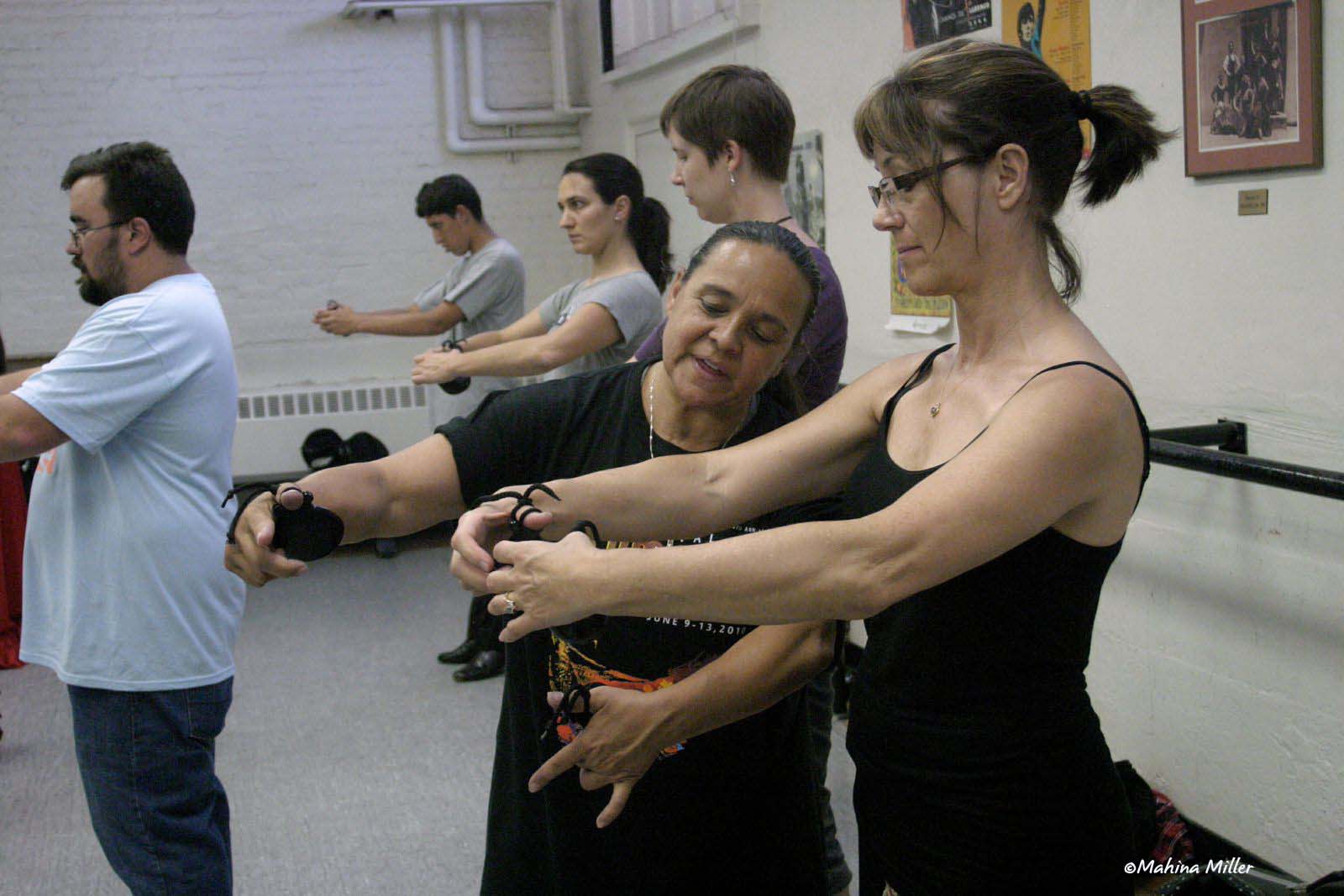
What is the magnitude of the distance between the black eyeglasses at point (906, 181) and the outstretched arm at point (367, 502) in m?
0.59

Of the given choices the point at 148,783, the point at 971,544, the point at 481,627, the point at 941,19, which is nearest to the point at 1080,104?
the point at 971,544

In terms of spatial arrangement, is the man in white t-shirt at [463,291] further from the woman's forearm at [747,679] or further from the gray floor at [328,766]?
the woman's forearm at [747,679]

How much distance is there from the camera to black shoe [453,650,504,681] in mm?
4375

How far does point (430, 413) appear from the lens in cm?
650

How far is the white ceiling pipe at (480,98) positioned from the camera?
662 centimetres

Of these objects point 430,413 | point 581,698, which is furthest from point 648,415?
point 430,413

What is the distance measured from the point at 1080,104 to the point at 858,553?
0.56m

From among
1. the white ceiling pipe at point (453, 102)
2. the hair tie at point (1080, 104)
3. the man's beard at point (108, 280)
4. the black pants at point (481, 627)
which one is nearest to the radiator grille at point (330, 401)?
the white ceiling pipe at point (453, 102)

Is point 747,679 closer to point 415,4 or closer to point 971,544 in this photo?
point 971,544

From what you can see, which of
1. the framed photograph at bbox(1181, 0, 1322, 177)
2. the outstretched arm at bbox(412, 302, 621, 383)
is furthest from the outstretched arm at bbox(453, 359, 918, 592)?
the outstretched arm at bbox(412, 302, 621, 383)

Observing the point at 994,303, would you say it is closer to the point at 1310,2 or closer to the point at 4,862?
the point at 1310,2

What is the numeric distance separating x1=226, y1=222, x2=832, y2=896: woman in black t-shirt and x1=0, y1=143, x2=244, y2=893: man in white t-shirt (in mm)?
823

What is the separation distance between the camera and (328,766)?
12.1ft

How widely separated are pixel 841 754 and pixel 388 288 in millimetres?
4107
